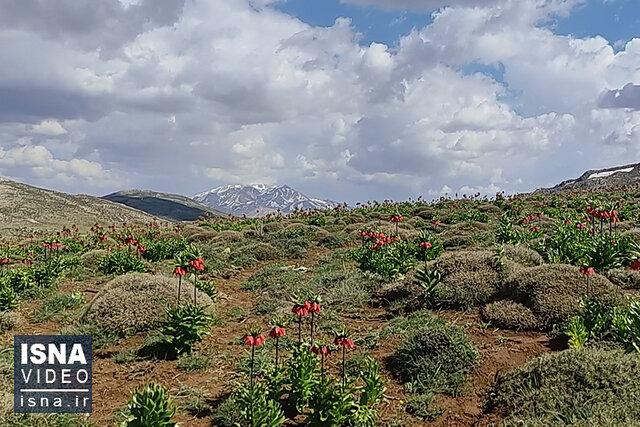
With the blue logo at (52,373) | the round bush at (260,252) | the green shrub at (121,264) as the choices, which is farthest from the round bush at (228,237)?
the blue logo at (52,373)

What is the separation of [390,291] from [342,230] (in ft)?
49.7

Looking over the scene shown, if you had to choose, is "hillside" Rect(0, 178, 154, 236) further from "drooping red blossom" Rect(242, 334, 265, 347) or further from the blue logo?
"drooping red blossom" Rect(242, 334, 265, 347)

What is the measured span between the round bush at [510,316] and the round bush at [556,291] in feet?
0.41

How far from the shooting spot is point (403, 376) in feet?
28.2

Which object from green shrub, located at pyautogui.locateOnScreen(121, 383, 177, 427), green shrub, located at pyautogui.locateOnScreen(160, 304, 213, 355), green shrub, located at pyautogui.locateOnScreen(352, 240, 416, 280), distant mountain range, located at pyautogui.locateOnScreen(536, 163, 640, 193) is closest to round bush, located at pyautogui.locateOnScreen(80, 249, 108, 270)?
green shrub, located at pyautogui.locateOnScreen(352, 240, 416, 280)

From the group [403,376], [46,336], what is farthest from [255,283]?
[403,376]

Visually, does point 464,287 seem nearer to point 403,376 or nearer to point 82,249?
point 403,376

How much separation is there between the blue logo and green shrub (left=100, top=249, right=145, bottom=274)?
23.5ft

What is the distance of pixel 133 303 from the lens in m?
11.6

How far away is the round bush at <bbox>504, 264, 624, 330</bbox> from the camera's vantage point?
32.4 ft

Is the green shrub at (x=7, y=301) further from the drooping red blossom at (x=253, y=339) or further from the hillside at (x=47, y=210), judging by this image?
the hillside at (x=47, y=210)

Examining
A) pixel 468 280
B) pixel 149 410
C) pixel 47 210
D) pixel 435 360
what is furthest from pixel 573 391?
pixel 47 210

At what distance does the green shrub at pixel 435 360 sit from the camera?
8.18 m

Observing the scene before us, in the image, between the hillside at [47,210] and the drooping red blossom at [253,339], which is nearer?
the drooping red blossom at [253,339]
